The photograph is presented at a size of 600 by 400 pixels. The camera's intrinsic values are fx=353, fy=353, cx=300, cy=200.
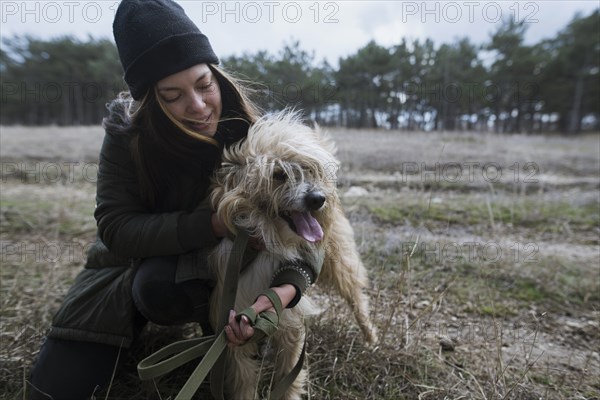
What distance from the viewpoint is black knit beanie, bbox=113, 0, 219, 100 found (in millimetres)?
1929

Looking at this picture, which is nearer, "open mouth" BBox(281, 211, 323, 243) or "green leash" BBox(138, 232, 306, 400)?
"green leash" BBox(138, 232, 306, 400)

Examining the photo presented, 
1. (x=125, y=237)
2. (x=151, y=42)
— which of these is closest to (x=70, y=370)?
(x=125, y=237)

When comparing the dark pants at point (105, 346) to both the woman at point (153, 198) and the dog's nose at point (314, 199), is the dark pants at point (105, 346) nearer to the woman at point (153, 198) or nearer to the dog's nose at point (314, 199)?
the woman at point (153, 198)

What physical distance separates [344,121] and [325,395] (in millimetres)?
11854

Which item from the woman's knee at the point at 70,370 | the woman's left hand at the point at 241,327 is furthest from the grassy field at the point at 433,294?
the woman's left hand at the point at 241,327

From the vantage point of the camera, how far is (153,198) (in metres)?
2.25

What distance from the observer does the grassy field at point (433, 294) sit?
2.20 meters

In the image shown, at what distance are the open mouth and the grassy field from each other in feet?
2.73

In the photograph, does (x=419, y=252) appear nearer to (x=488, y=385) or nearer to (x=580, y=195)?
(x=488, y=385)

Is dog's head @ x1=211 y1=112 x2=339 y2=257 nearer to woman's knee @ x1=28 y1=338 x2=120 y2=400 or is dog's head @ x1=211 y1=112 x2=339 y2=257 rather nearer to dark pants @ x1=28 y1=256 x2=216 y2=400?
dark pants @ x1=28 y1=256 x2=216 y2=400

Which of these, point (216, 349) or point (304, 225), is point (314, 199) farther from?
point (216, 349)

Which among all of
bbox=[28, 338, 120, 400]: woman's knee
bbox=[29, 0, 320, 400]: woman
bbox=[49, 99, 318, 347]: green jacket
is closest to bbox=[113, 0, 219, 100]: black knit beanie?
bbox=[29, 0, 320, 400]: woman

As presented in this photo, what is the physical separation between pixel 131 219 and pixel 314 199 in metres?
1.10

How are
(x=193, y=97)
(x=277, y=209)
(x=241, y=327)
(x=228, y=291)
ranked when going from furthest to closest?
1. (x=193, y=97)
2. (x=277, y=209)
3. (x=228, y=291)
4. (x=241, y=327)
